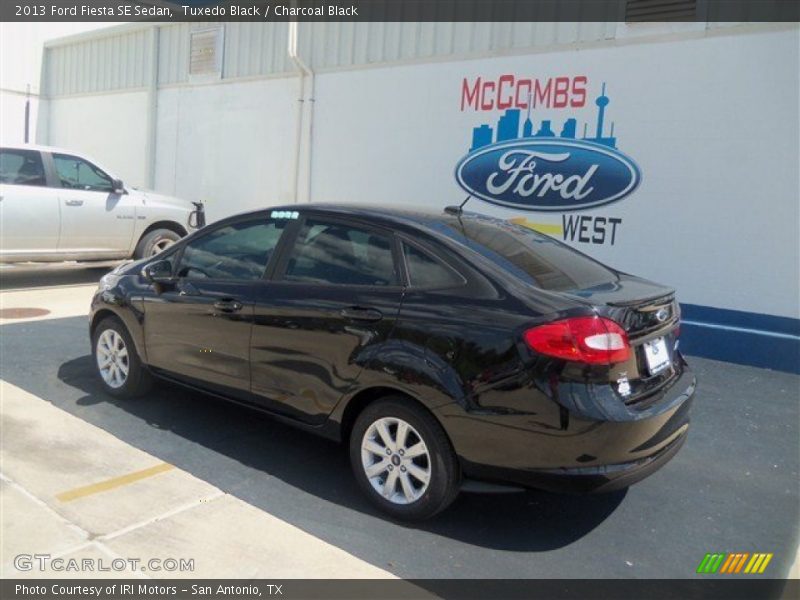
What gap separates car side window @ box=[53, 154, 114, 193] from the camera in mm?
9836

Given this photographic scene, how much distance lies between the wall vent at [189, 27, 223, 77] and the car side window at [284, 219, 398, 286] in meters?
9.36

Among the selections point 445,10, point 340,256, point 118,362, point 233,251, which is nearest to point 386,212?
point 340,256

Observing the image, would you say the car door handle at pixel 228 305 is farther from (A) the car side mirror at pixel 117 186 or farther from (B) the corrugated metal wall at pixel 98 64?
(B) the corrugated metal wall at pixel 98 64

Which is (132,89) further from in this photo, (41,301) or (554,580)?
(554,580)

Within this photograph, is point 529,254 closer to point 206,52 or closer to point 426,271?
point 426,271

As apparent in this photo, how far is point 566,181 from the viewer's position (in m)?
8.28

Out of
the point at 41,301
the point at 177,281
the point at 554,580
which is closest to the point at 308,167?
the point at 41,301

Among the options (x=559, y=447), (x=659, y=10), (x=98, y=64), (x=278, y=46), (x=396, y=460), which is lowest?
(x=396, y=460)

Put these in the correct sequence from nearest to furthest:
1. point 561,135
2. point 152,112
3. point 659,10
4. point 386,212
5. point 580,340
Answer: point 580,340 < point 386,212 < point 659,10 < point 561,135 < point 152,112

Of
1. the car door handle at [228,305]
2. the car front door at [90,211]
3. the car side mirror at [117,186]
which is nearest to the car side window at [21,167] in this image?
the car front door at [90,211]

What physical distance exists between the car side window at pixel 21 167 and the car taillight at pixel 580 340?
8.46m

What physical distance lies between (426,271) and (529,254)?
2.06 ft

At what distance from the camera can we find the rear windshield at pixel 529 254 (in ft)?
12.2

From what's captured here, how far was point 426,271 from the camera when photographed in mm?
3787
